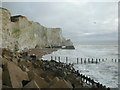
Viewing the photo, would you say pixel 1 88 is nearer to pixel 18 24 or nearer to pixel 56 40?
pixel 18 24

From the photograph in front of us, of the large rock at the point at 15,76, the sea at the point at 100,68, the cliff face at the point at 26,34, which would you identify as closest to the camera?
the large rock at the point at 15,76

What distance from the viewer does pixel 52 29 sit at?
77.9 m

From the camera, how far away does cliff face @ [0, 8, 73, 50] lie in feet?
97.9

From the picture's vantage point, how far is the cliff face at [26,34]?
97.9 feet

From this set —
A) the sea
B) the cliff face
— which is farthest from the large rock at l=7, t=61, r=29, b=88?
the cliff face

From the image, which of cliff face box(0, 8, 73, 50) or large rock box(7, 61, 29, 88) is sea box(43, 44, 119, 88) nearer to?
cliff face box(0, 8, 73, 50)

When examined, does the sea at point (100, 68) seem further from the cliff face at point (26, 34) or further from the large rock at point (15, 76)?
the large rock at point (15, 76)

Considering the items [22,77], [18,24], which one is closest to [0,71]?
[22,77]

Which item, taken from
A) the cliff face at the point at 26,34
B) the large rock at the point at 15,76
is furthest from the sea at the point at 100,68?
the large rock at the point at 15,76

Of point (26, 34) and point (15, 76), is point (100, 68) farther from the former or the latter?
point (26, 34)

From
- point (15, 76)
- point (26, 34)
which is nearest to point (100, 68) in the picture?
point (15, 76)

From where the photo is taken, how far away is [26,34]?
1817 inches

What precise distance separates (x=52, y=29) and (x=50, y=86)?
73507mm

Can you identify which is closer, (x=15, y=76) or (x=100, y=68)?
(x=15, y=76)
